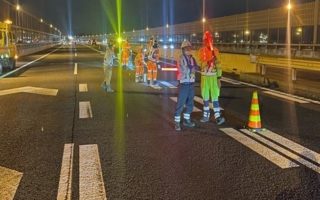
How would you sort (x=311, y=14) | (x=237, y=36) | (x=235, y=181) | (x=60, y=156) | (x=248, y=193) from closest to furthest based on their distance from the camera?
(x=248, y=193), (x=235, y=181), (x=60, y=156), (x=311, y=14), (x=237, y=36)

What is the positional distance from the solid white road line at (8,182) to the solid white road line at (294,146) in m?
4.44

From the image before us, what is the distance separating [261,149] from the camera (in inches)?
289

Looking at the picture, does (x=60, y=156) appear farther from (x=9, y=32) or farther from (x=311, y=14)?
(x=311, y=14)

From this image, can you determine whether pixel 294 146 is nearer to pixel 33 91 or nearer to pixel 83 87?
pixel 83 87

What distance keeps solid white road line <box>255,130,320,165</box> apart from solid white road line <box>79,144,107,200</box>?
11.0 ft

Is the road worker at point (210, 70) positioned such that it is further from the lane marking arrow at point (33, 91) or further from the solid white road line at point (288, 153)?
the lane marking arrow at point (33, 91)

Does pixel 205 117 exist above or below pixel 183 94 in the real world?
below

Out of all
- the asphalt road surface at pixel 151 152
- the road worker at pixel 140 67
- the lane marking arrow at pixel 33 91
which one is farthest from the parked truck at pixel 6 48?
the asphalt road surface at pixel 151 152

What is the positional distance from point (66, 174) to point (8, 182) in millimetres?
776

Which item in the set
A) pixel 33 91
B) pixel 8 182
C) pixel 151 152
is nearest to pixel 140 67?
pixel 33 91

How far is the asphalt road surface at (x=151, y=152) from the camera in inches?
212

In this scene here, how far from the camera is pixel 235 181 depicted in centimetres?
564

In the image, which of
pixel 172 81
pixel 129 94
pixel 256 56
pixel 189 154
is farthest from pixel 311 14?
pixel 189 154

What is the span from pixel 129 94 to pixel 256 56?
757 cm
